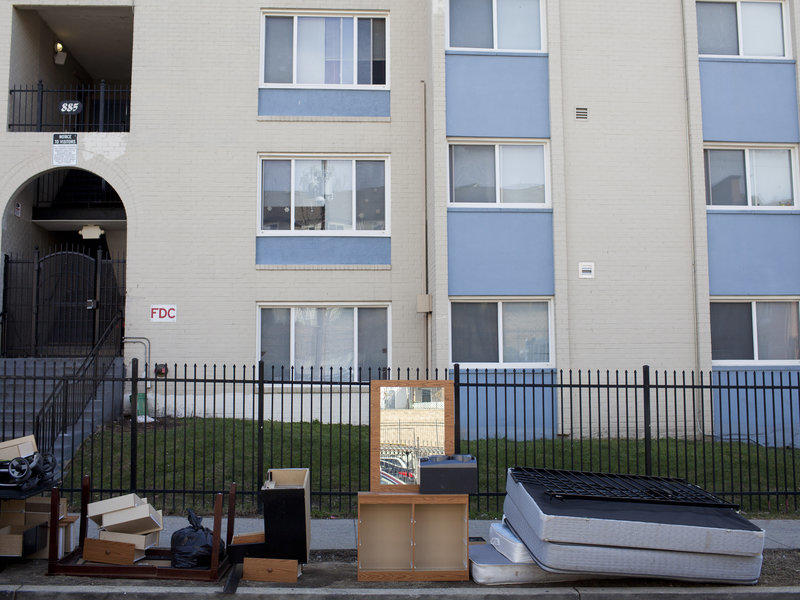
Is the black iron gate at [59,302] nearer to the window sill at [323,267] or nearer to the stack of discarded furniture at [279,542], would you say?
the window sill at [323,267]

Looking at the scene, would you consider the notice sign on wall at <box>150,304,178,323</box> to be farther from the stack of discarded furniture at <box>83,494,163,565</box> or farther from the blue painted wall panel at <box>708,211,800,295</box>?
the blue painted wall panel at <box>708,211,800,295</box>

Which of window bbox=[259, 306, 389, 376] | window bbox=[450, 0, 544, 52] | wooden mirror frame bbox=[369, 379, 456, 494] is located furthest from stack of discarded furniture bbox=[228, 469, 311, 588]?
window bbox=[450, 0, 544, 52]

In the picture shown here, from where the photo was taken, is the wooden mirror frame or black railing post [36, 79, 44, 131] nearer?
the wooden mirror frame

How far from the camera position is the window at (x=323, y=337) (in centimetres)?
1398

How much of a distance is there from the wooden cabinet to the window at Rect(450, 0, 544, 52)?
33.1ft

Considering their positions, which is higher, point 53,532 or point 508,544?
point 53,532

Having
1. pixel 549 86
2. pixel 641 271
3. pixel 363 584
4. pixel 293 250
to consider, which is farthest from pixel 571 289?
pixel 363 584

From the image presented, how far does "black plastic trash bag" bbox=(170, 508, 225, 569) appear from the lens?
6.16 m

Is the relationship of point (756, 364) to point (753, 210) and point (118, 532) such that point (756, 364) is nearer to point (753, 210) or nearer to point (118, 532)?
point (753, 210)

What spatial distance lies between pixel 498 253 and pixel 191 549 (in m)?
8.49

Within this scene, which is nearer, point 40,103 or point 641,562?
point 641,562

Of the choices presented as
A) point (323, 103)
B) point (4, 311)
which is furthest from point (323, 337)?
point (4, 311)

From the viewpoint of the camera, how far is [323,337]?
46.1ft

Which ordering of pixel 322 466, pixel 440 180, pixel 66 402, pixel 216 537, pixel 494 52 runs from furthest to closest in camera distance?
pixel 494 52, pixel 440 180, pixel 322 466, pixel 66 402, pixel 216 537
